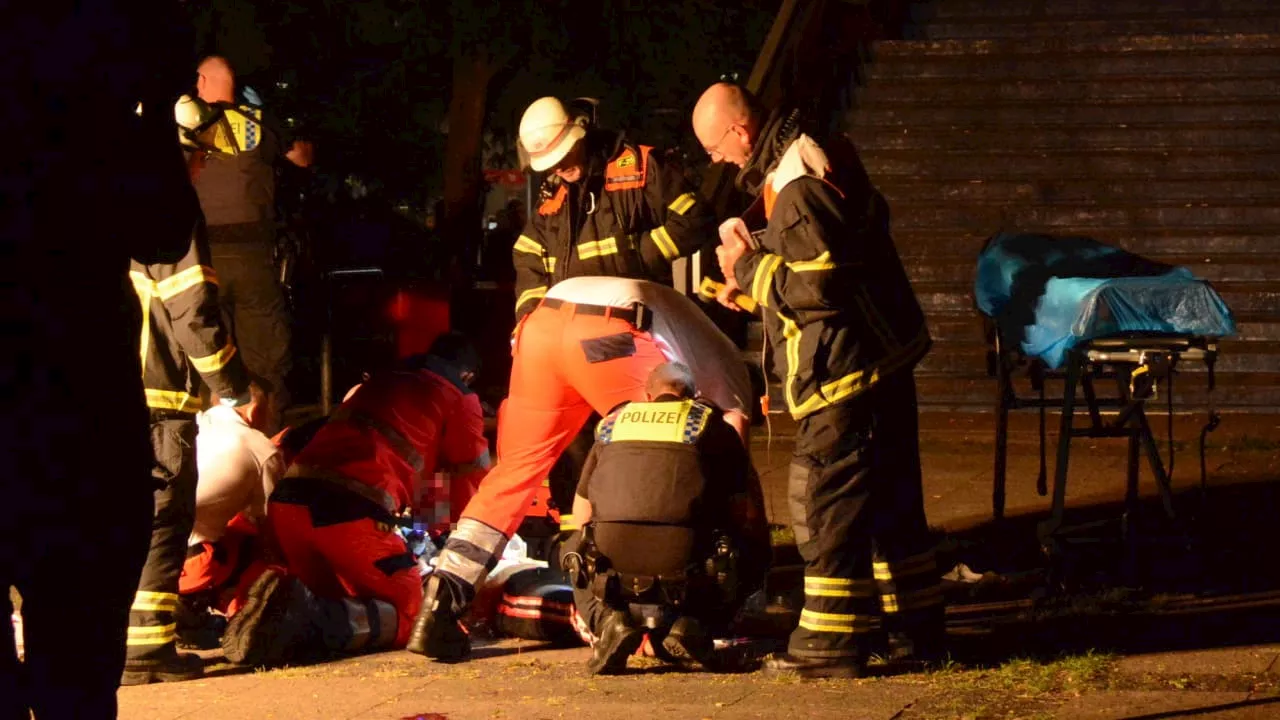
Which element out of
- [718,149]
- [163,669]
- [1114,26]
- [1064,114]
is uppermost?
[1114,26]

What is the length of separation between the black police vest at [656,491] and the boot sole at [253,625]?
1239 millimetres

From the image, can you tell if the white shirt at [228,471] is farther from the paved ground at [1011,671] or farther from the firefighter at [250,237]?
the firefighter at [250,237]

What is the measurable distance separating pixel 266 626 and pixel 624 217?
2.31 m

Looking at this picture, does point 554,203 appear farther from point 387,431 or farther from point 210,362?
point 210,362

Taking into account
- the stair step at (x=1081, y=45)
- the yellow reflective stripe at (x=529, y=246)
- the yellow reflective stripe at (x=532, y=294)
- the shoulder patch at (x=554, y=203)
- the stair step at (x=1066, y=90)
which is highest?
the stair step at (x=1081, y=45)

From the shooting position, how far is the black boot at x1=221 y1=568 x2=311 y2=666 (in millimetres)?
6949

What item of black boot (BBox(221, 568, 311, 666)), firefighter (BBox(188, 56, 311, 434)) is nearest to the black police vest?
black boot (BBox(221, 568, 311, 666))

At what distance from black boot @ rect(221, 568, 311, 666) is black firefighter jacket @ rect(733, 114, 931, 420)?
6.68 ft

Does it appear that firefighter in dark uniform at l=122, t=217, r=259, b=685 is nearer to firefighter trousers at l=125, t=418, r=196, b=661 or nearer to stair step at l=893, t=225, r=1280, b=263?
firefighter trousers at l=125, t=418, r=196, b=661

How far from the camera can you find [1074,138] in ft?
51.1

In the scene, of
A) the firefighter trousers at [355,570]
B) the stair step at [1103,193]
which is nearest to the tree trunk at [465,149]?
the stair step at [1103,193]

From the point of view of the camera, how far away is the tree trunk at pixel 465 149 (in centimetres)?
2248

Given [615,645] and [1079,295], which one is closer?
[615,645]

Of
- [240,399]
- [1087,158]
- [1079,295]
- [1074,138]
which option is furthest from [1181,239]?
[240,399]
